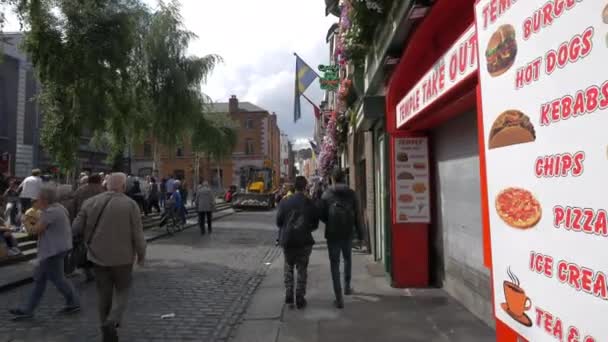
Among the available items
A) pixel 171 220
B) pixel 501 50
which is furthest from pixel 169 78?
pixel 501 50

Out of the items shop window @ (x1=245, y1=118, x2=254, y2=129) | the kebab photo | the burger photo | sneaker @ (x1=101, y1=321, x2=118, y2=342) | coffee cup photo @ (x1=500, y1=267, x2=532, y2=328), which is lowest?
sneaker @ (x1=101, y1=321, x2=118, y2=342)

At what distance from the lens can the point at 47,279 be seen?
19.1 ft

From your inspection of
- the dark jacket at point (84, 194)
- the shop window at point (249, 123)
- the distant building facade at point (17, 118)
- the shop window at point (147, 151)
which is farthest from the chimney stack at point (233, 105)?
the dark jacket at point (84, 194)

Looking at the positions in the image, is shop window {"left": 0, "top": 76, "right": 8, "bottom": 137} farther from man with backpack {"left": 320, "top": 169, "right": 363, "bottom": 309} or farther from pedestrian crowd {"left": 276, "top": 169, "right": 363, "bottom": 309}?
man with backpack {"left": 320, "top": 169, "right": 363, "bottom": 309}

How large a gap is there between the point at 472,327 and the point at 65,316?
4895mm

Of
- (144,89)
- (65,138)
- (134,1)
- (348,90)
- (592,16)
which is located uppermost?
(134,1)

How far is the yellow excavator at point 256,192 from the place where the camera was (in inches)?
1126

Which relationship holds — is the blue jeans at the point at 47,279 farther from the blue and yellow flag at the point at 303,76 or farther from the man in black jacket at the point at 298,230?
the blue and yellow flag at the point at 303,76

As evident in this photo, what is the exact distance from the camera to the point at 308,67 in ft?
61.7

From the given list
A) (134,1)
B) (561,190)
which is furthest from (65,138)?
(561,190)

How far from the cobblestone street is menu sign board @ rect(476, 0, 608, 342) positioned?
11.2 feet

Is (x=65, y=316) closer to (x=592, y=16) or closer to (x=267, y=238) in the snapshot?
(x=592, y=16)

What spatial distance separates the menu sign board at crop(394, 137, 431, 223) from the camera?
275 inches

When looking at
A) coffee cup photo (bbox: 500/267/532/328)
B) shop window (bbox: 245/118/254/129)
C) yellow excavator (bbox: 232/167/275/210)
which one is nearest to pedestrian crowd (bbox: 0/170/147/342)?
coffee cup photo (bbox: 500/267/532/328)
